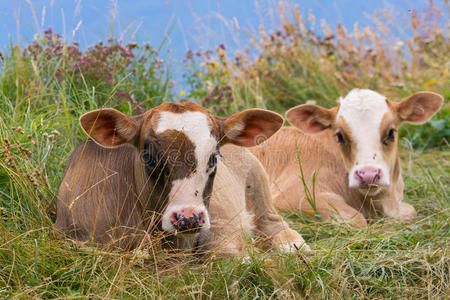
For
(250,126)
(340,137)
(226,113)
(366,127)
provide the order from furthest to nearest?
(226,113) → (340,137) → (366,127) → (250,126)

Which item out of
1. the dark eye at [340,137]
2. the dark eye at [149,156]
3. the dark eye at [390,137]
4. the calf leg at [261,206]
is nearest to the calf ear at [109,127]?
the dark eye at [149,156]

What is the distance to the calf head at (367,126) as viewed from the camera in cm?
548

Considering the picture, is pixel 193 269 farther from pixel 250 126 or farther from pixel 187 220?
pixel 250 126

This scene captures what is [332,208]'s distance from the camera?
5.67 meters

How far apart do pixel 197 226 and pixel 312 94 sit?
6.01 meters

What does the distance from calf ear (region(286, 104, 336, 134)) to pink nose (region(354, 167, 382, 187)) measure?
788 millimetres

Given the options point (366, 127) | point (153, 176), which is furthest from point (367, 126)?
point (153, 176)

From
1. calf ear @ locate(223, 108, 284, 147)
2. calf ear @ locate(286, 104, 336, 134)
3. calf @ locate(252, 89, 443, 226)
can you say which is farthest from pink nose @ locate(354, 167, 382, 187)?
calf ear @ locate(223, 108, 284, 147)

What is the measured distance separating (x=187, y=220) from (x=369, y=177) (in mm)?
2448

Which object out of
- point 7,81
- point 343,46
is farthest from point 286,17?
point 7,81

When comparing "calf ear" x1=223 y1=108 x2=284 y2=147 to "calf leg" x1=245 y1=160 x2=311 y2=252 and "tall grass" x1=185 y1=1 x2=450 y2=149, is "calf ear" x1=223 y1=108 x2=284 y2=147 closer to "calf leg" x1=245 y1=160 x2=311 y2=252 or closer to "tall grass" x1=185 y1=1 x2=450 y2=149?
"calf leg" x1=245 y1=160 x2=311 y2=252

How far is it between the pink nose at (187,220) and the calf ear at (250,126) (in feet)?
2.43

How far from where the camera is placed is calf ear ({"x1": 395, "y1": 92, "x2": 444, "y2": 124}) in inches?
237

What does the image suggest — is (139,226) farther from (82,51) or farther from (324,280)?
(82,51)
